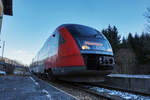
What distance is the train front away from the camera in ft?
19.1

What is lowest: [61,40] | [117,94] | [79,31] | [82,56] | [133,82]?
[117,94]

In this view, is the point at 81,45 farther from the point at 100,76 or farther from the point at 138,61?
the point at 138,61

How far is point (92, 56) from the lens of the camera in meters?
5.89

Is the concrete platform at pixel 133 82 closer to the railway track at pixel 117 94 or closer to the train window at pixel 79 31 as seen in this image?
the railway track at pixel 117 94

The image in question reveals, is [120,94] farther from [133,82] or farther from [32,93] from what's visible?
[32,93]

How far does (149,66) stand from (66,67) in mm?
24564

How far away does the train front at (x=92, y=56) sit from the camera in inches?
229

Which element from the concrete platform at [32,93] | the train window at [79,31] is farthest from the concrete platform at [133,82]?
the concrete platform at [32,93]

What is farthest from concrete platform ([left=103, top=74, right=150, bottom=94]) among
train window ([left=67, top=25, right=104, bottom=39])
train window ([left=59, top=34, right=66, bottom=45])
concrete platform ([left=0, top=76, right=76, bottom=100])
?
train window ([left=59, top=34, right=66, bottom=45])

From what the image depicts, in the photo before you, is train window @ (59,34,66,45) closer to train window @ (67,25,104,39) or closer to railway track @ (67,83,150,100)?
train window @ (67,25,104,39)

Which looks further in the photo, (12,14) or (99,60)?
(12,14)

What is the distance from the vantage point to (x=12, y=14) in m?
17.8

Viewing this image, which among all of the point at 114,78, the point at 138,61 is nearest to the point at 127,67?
the point at 138,61

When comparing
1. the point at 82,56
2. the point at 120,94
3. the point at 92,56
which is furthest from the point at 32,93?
the point at 120,94
